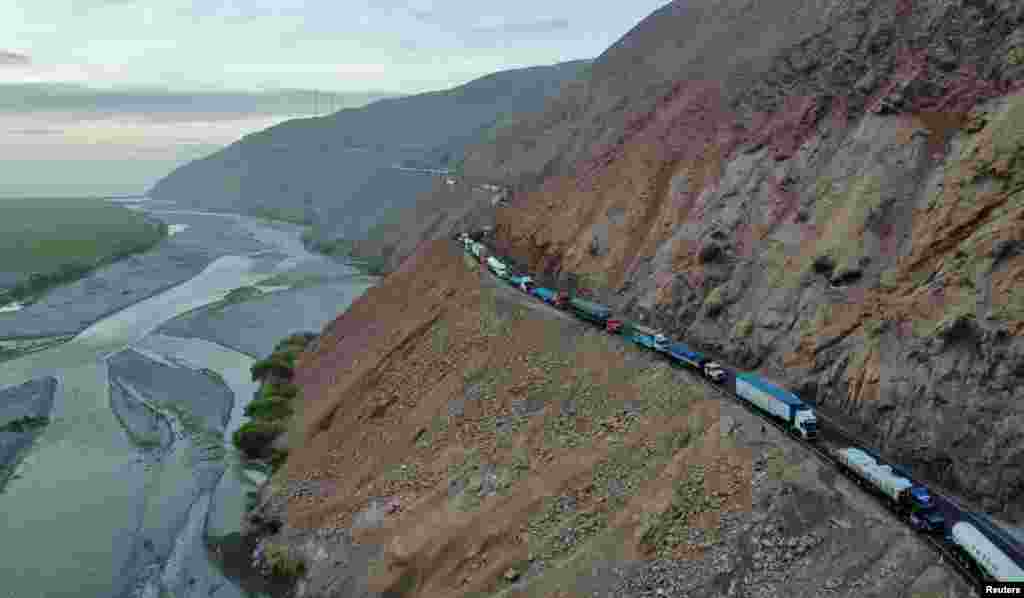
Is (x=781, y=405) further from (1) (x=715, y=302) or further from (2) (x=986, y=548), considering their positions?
(1) (x=715, y=302)

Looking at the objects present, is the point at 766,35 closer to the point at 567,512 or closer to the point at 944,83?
the point at 944,83

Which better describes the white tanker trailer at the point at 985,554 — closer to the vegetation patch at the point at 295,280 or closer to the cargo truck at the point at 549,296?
the cargo truck at the point at 549,296

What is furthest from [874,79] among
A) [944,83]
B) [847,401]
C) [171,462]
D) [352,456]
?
[171,462]

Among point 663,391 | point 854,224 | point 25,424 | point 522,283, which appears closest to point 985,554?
point 663,391

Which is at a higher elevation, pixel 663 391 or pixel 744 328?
pixel 744 328

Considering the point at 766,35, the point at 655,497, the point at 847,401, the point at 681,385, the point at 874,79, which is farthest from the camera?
the point at 766,35

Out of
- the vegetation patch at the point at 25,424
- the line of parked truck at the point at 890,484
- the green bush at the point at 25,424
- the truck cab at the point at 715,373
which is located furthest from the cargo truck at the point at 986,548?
the green bush at the point at 25,424
